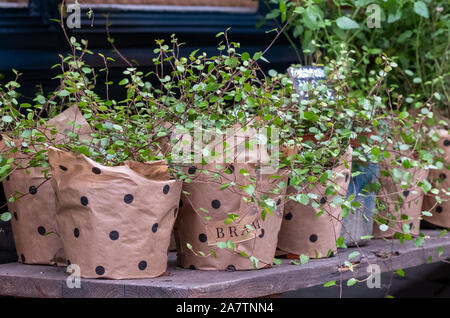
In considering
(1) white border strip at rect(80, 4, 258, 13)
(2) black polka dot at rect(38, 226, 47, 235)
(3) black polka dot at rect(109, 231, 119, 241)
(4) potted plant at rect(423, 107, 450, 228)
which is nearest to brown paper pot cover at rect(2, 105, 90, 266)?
(2) black polka dot at rect(38, 226, 47, 235)

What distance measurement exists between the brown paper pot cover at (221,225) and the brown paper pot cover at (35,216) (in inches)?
12.7

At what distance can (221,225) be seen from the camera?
64.7 inches

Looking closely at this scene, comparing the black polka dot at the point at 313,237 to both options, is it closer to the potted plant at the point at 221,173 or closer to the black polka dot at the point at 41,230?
the potted plant at the point at 221,173

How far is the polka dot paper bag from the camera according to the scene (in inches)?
58.7

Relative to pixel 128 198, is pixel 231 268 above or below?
below

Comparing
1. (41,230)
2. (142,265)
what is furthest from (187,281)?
(41,230)

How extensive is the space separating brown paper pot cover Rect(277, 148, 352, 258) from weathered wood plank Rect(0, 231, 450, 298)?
4 cm

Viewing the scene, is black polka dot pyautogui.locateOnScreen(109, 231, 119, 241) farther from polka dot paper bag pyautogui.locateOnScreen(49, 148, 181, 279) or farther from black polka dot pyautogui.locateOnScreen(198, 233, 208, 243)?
black polka dot pyautogui.locateOnScreen(198, 233, 208, 243)

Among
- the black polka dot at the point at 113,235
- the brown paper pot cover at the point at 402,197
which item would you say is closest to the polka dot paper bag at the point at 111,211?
the black polka dot at the point at 113,235

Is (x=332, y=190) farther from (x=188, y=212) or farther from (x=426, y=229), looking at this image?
(x=426, y=229)

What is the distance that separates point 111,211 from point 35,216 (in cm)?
32

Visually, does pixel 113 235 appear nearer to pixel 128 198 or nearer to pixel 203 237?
pixel 128 198

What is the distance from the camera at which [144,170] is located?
153 cm

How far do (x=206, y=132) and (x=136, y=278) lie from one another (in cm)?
38
